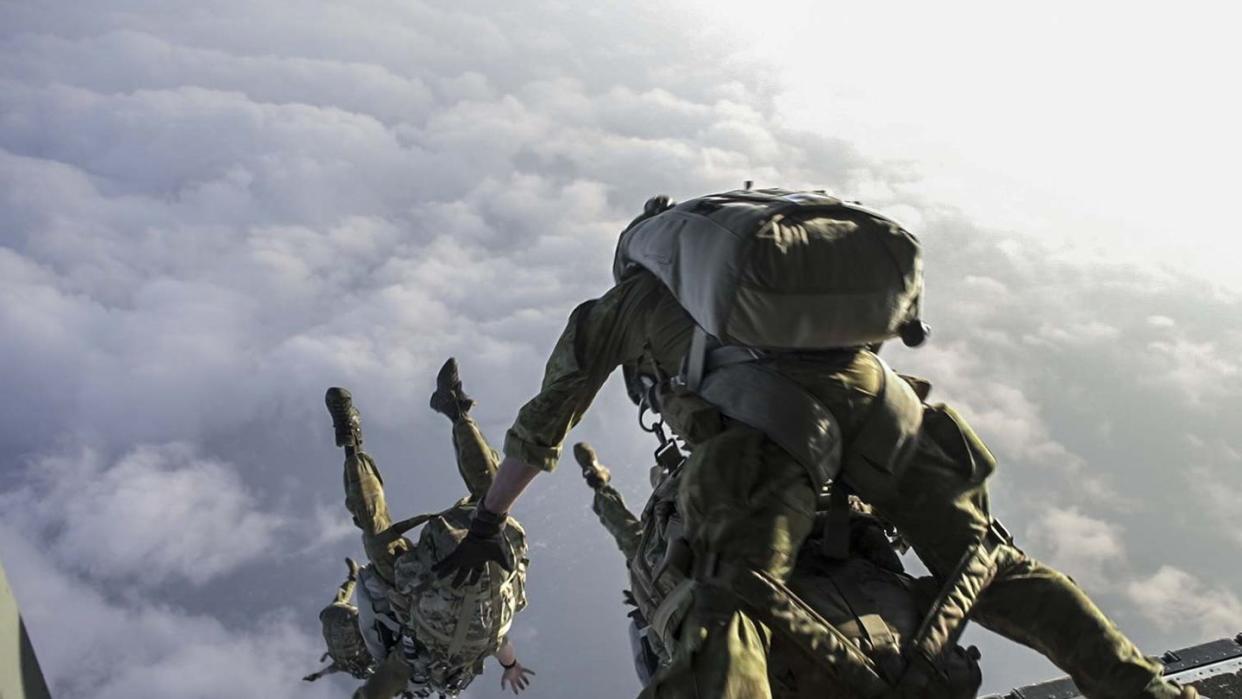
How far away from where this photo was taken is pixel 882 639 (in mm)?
4262

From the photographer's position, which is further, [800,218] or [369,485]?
[369,485]

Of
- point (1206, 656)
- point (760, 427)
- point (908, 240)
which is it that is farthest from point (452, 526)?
point (1206, 656)

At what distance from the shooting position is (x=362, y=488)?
975 cm

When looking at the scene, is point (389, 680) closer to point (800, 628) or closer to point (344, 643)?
point (344, 643)

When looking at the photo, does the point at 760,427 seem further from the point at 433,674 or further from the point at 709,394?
the point at 433,674

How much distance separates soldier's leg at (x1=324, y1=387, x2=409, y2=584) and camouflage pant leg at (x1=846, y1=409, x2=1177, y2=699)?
5976 mm

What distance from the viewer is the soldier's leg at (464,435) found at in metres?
9.94

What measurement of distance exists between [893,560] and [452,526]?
5.05 meters

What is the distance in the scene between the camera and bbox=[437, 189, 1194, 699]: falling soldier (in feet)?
13.8

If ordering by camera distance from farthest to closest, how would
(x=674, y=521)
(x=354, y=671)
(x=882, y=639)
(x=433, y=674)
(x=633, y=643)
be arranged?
1. (x=354, y=671)
2. (x=433, y=674)
3. (x=633, y=643)
4. (x=674, y=521)
5. (x=882, y=639)

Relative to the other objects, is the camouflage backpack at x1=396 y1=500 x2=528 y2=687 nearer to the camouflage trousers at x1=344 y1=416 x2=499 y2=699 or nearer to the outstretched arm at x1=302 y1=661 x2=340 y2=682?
the camouflage trousers at x1=344 y1=416 x2=499 y2=699

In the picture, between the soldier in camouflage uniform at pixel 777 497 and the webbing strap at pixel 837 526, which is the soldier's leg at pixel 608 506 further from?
the webbing strap at pixel 837 526

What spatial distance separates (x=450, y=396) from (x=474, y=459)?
0.77m

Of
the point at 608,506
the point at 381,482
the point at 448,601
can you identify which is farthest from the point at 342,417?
the point at 608,506
